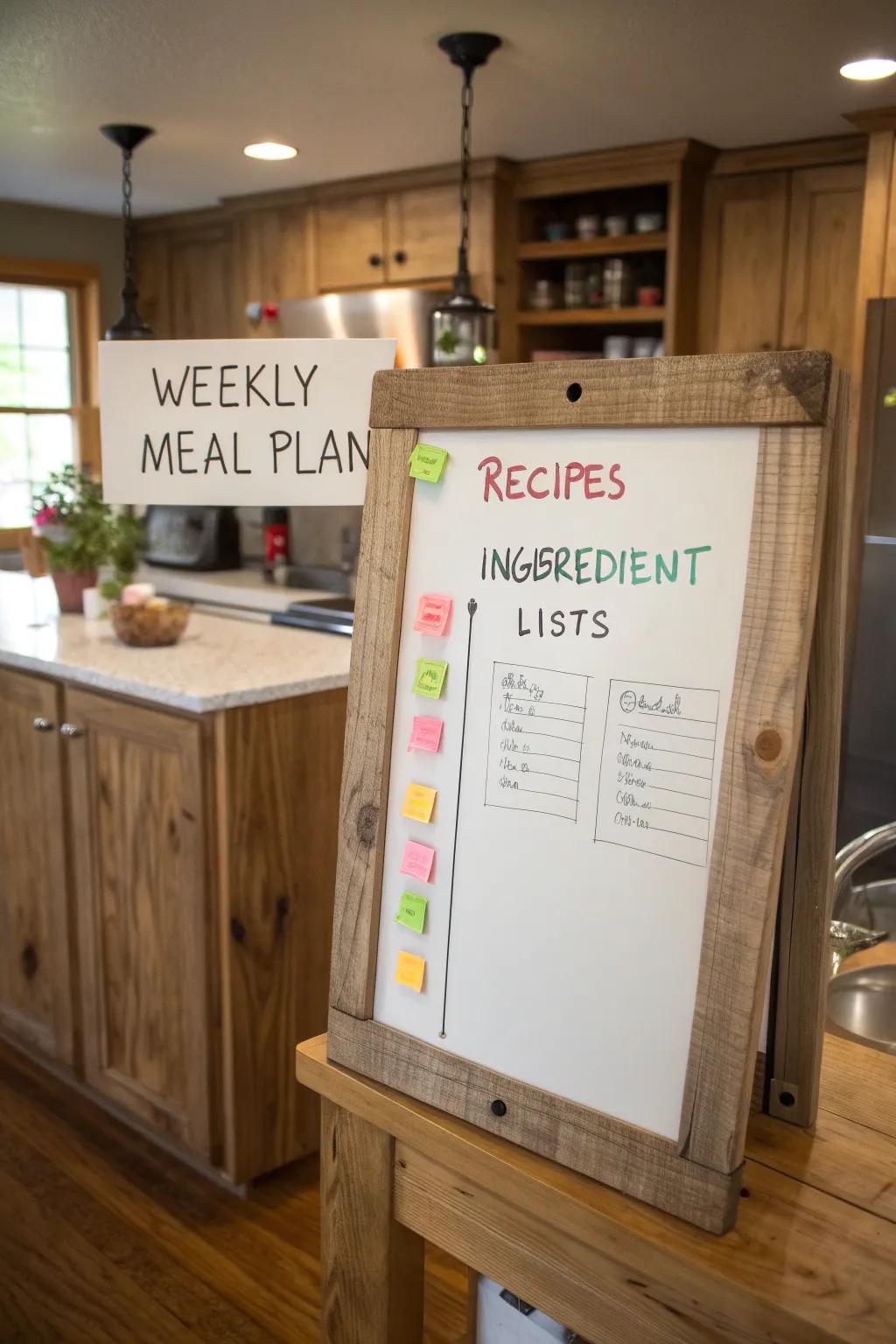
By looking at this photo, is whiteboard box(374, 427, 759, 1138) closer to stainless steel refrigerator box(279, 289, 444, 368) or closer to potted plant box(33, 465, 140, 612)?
potted plant box(33, 465, 140, 612)

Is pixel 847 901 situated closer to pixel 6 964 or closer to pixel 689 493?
pixel 689 493

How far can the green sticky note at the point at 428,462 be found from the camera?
0.93 metres

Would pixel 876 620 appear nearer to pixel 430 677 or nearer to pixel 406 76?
pixel 406 76

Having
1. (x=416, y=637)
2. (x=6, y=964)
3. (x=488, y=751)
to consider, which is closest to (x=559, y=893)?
(x=488, y=751)

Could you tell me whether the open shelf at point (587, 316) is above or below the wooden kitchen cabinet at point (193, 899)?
above

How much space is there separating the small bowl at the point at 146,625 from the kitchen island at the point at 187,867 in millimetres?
46

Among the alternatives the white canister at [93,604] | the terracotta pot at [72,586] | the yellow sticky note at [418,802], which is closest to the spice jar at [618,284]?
the terracotta pot at [72,586]

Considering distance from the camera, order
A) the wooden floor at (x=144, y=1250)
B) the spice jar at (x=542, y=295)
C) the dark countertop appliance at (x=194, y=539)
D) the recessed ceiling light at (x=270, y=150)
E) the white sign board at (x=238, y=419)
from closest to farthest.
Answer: the white sign board at (x=238, y=419) → the wooden floor at (x=144, y=1250) → the recessed ceiling light at (x=270, y=150) → the spice jar at (x=542, y=295) → the dark countertop appliance at (x=194, y=539)

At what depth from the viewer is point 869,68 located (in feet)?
9.32

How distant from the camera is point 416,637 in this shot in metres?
0.96

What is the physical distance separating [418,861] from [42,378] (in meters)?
5.10

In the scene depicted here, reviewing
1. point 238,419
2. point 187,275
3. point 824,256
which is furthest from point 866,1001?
point 187,275

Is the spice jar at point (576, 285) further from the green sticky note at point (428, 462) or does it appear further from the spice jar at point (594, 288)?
the green sticky note at point (428, 462)

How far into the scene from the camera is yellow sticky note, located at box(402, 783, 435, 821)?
3.11 ft
